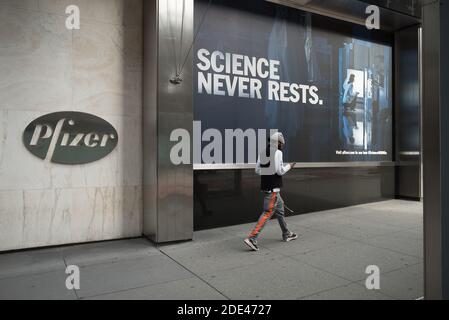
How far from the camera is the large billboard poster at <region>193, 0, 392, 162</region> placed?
7.69m

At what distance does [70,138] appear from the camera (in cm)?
625

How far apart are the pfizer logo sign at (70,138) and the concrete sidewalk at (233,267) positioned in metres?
1.64

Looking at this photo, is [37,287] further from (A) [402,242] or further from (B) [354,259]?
(A) [402,242]

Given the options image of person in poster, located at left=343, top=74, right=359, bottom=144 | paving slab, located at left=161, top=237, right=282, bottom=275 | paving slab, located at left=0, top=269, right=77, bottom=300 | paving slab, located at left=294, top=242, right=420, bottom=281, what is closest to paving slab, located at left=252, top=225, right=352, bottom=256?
paving slab, located at left=294, top=242, right=420, bottom=281

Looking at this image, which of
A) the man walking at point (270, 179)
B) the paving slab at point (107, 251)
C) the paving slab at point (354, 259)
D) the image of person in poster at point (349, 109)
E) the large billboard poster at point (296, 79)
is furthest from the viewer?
the image of person in poster at point (349, 109)

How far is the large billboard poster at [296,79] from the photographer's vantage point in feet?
25.2

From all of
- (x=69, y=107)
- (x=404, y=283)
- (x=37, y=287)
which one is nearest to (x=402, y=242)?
(x=404, y=283)

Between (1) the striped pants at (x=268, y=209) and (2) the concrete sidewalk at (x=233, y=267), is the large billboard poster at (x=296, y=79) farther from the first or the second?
(2) the concrete sidewalk at (x=233, y=267)

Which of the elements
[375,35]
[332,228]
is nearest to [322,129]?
[332,228]

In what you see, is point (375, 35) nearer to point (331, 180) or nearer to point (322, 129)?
point (322, 129)

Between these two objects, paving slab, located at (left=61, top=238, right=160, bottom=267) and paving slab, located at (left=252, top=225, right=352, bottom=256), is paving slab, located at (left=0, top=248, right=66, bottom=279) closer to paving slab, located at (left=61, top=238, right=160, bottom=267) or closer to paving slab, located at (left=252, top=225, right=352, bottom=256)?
paving slab, located at (left=61, top=238, right=160, bottom=267)

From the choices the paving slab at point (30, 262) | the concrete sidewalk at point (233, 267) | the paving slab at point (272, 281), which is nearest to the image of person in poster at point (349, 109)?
the concrete sidewalk at point (233, 267)

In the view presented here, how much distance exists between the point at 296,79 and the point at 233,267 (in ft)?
18.2

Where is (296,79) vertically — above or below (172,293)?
above
